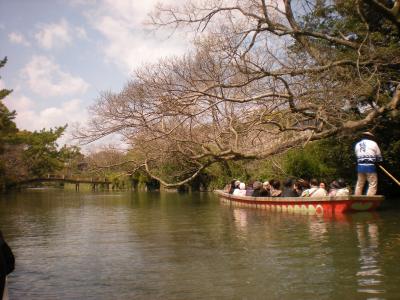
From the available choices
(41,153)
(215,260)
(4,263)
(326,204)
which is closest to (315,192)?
(326,204)

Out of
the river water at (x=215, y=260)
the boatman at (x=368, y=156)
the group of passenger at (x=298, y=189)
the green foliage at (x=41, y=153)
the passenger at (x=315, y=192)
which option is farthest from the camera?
the green foliage at (x=41, y=153)

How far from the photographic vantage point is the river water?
549 centimetres

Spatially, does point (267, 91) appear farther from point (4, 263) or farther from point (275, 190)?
point (4, 263)

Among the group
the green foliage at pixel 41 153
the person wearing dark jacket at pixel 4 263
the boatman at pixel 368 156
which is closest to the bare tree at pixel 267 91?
the boatman at pixel 368 156

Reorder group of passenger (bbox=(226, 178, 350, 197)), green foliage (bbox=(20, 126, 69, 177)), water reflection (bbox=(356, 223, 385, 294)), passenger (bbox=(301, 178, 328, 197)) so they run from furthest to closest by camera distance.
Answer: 1. green foliage (bbox=(20, 126, 69, 177))
2. group of passenger (bbox=(226, 178, 350, 197))
3. passenger (bbox=(301, 178, 328, 197))
4. water reflection (bbox=(356, 223, 385, 294))

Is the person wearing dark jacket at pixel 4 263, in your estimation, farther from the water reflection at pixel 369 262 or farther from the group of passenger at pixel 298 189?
the group of passenger at pixel 298 189

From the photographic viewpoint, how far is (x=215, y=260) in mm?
7215

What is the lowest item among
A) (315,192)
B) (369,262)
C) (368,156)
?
(369,262)

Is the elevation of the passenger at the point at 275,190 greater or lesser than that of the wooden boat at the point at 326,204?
greater

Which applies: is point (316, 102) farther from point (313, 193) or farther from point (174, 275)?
point (174, 275)

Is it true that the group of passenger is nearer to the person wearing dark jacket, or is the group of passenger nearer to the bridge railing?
the person wearing dark jacket

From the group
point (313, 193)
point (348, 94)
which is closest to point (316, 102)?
point (348, 94)

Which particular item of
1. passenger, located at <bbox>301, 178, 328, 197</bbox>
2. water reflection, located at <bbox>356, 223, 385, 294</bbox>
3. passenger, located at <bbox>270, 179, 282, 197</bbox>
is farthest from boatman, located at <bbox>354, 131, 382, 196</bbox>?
passenger, located at <bbox>270, 179, 282, 197</bbox>

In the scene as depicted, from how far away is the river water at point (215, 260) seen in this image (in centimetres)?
549
